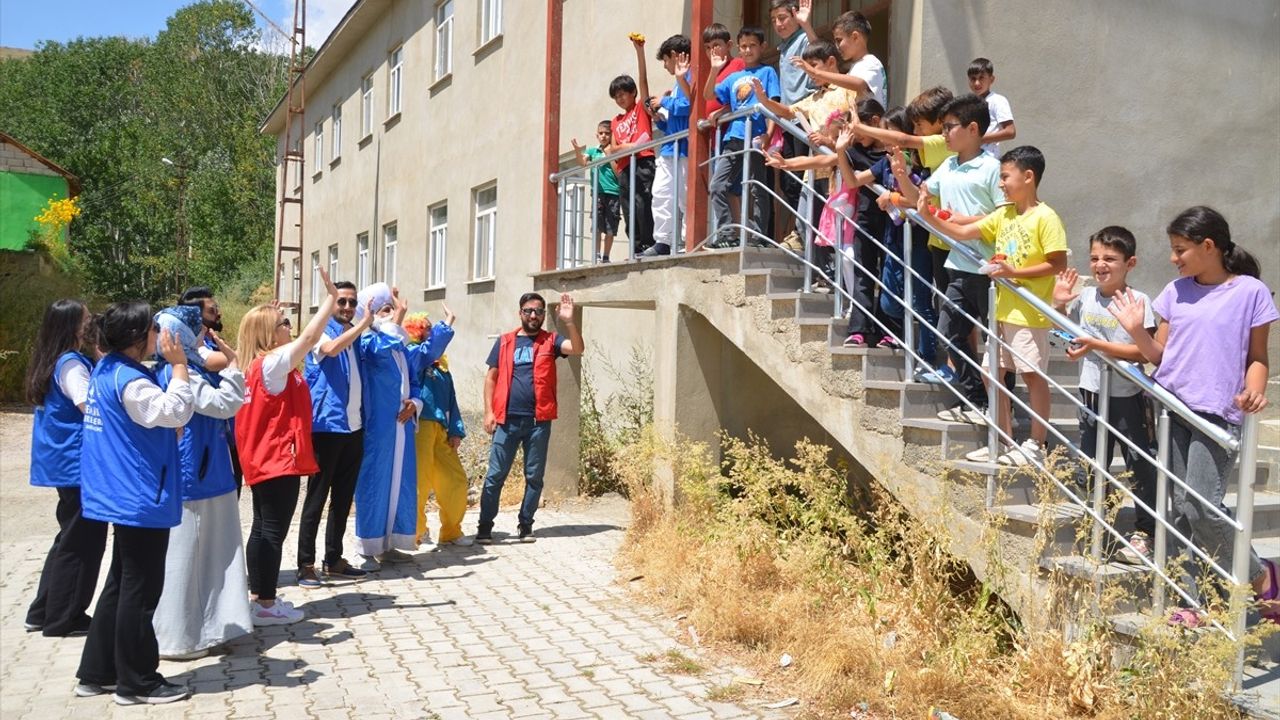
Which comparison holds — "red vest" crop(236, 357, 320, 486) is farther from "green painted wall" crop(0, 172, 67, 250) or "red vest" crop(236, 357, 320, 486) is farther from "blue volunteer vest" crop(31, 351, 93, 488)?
"green painted wall" crop(0, 172, 67, 250)

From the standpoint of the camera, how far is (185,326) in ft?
15.4

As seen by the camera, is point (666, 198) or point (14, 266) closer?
point (666, 198)

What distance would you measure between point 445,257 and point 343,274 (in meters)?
8.17

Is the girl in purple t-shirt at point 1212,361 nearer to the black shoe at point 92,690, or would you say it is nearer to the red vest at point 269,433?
the red vest at point 269,433

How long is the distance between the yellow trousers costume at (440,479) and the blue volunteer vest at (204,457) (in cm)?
234

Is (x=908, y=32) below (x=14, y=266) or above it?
above

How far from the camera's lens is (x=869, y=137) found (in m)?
5.52

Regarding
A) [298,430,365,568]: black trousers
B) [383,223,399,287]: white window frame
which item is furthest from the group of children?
[383,223,399,287]: white window frame

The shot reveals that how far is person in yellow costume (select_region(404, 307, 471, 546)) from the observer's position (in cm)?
725

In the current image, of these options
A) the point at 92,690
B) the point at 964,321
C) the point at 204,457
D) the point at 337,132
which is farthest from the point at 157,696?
the point at 337,132

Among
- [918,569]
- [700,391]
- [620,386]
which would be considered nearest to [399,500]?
[700,391]

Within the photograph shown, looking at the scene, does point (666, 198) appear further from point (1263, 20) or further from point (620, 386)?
point (1263, 20)

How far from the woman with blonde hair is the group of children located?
118 inches

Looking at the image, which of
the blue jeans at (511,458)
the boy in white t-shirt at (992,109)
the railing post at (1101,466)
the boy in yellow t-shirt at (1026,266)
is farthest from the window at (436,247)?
the railing post at (1101,466)
